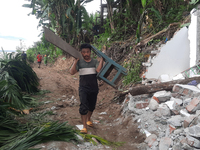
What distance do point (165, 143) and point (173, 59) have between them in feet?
8.62

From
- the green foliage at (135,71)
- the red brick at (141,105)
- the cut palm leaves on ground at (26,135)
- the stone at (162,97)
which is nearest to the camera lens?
the cut palm leaves on ground at (26,135)

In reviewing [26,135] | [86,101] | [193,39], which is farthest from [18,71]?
[193,39]

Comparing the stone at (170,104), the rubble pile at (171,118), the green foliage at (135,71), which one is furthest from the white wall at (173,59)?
the stone at (170,104)

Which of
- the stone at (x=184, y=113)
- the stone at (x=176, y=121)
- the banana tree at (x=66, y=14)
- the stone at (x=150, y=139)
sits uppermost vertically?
the banana tree at (x=66, y=14)

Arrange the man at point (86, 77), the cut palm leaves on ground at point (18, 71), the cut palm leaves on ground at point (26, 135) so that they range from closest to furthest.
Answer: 1. the cut palm leaves on ground at point (26, 135)
2. the man at point (86, 77)
3. the cut palm leaves on ground at point (18, 71)

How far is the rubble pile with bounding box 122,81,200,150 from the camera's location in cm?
195

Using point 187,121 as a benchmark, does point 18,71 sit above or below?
above

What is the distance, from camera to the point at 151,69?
4.11 metres

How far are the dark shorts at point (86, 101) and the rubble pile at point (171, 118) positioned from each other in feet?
2.85

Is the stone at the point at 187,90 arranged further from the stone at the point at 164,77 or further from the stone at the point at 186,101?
the stone at the point at 164,77

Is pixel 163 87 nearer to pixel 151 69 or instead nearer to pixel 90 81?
pixel 151 69

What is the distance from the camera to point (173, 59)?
13.5 feet

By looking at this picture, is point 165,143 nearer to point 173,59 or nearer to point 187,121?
point 187,121

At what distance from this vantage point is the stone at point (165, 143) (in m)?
2.01
